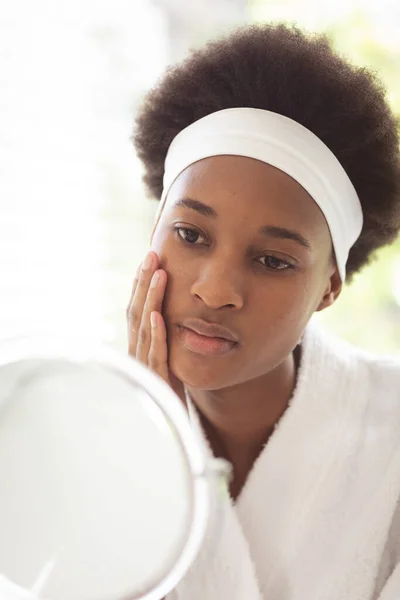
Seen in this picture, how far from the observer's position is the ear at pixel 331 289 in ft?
2.75

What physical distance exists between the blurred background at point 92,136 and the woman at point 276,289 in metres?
0.32

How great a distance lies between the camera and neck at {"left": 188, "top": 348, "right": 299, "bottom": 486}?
0.87 m

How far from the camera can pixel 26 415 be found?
23.6 inches

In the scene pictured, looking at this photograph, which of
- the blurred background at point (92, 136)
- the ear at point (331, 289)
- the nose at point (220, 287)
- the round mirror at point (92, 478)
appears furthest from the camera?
the blurred background at point (92, 136)

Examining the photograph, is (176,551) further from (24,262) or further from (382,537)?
(24,262)

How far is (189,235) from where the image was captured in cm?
74

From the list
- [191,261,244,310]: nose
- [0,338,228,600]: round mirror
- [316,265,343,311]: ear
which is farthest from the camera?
[316,265,343,311]: ear

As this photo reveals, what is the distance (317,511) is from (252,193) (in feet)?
1.22

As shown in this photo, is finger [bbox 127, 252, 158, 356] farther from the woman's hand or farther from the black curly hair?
the black curly hair

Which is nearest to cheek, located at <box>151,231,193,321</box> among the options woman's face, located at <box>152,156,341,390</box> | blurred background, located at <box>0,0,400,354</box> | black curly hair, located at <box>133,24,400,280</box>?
woman's face, located at <box>152,156,341,390</box>

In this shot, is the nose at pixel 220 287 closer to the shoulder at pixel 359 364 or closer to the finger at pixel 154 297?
the finger at pixel 154 297

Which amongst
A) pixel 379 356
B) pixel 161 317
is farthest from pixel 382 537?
pixel 161 317

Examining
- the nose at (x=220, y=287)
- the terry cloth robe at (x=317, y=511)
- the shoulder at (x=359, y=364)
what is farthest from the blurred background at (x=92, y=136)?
the nose at (x=220, y=287)

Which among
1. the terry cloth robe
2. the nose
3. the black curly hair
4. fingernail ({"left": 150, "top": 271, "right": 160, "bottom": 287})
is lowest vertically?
the terry cloth robe
